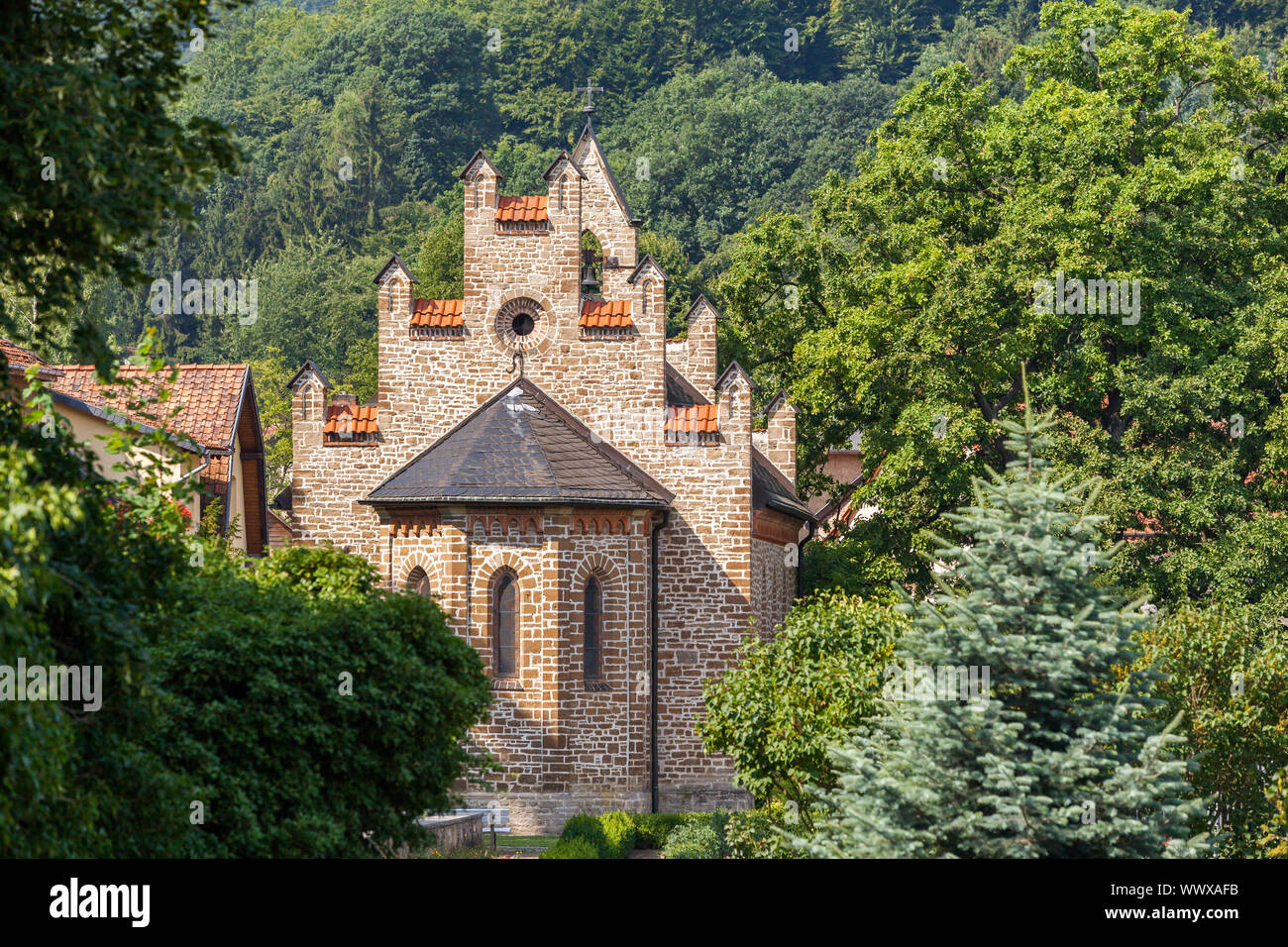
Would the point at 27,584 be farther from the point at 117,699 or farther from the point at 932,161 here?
the point at 932,161

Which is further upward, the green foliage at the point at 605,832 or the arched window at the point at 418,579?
the arched window at the point at 418,579

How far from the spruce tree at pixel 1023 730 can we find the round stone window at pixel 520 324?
57.3 feet

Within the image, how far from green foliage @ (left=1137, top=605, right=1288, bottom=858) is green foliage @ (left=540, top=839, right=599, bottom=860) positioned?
9214mm

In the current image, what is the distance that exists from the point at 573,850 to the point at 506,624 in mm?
6513

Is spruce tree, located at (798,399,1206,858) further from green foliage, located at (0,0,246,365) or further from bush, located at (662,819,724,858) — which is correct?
green foliage, located at (0,0,246,365)

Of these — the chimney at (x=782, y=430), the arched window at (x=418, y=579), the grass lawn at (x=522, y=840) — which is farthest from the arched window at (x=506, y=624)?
the chimney at (x=782, y=430)

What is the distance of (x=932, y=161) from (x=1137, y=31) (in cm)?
576

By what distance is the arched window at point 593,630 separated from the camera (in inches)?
1215

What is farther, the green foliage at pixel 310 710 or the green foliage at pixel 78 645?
the green foliage at pixel 310 710

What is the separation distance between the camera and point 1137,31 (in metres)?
37.5

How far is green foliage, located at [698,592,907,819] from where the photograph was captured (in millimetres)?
21859

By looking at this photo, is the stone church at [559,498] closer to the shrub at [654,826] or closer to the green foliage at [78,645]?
the shrub at [654,826]
